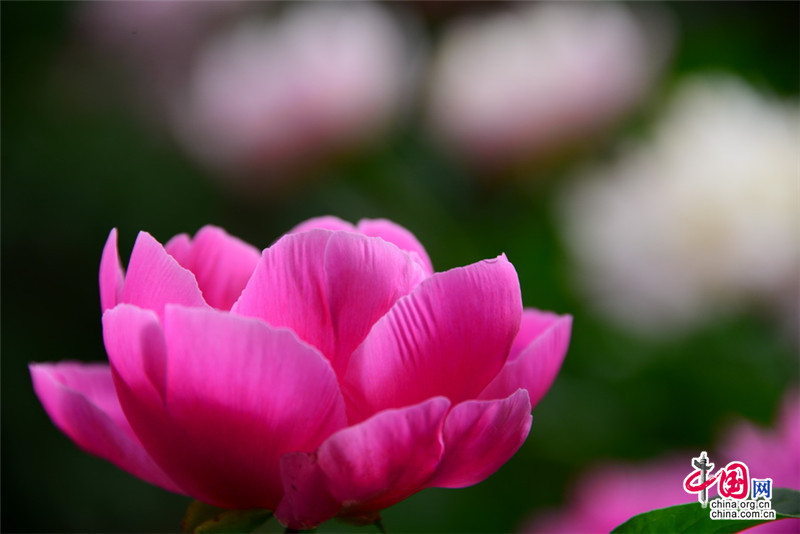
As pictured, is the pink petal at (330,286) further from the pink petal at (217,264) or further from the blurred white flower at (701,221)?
the blurred white flower at (701,221)

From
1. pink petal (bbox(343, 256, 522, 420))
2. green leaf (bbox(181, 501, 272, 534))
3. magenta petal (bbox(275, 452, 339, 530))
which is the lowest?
green leaf (bbox(181, 501, 272, 534))

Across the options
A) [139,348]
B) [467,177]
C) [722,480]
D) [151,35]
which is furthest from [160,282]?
[151,35]

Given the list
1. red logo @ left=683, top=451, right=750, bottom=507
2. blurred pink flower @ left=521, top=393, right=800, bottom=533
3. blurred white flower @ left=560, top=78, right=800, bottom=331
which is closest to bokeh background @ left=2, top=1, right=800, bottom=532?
blurred white flower @ left=560, top=78, right=800, bottom=331

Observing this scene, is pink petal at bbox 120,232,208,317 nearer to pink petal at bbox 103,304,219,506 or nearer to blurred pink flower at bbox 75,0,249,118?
pink petal at bbox 103,304,219,506

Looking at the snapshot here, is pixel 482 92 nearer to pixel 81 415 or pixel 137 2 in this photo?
pixel 137 2

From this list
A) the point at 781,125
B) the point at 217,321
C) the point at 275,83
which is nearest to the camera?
the point at 217,321

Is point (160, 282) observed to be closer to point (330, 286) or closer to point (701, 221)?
point (330, 286)

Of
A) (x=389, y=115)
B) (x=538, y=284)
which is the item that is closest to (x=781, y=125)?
(x=538, y=284)
